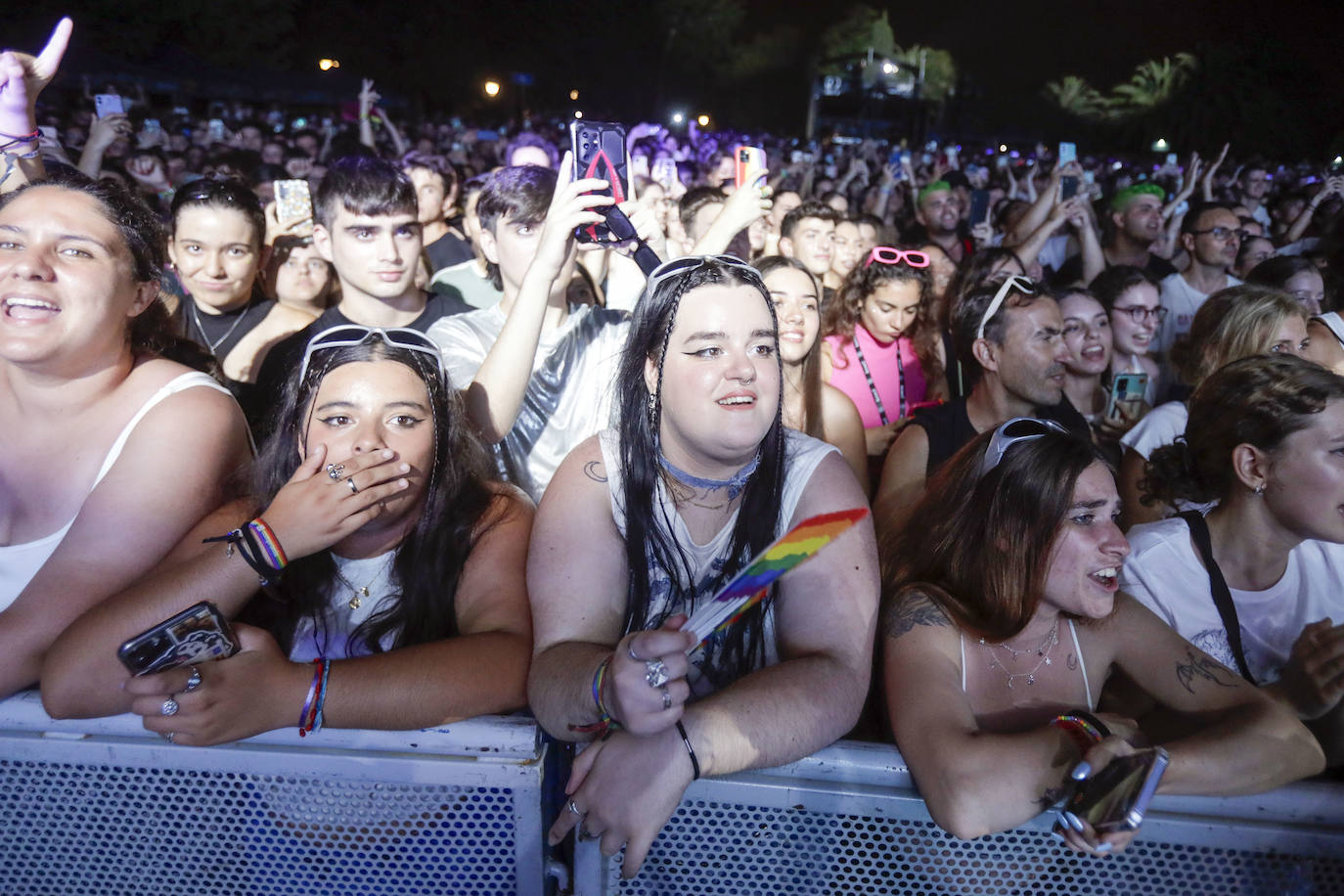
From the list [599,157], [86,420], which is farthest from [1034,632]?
[86,420]

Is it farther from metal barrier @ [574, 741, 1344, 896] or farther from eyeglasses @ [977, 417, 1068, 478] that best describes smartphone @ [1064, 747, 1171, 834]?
eyeglasses @ [977, 417, 1068, 478]

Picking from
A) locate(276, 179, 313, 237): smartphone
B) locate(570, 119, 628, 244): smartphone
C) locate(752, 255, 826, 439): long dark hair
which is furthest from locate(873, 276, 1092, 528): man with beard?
locate(276, 179, 313, 237): smartphone

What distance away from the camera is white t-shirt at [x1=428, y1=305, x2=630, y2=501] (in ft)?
10.2

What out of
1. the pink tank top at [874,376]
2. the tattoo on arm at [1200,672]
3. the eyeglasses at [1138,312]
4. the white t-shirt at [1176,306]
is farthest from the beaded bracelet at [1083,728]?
the white t-shirt at [1176,306]

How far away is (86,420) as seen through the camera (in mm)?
2016

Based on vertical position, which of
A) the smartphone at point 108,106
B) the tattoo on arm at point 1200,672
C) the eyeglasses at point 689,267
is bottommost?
the tattoo on arm at point 1200,672

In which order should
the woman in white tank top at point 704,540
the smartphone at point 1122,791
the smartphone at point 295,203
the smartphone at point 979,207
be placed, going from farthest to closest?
the smartphone at point 979,207, the smartphone at point 295,203, the woman in white tank top at point 704,540, the smartphone at point 1122,791

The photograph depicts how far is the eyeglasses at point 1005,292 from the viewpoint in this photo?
11.7ft

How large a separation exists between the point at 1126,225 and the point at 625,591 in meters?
5.99

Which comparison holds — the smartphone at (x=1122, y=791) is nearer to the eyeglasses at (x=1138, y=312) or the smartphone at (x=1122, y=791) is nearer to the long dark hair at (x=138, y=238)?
the long dark hair at (x=138, y=238)

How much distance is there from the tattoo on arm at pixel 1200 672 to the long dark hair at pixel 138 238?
8.74ft

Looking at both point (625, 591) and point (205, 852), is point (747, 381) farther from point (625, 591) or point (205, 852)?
point (205, 852)

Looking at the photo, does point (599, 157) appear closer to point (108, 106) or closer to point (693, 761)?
point (693, 761)

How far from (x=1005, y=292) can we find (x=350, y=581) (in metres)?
2.85
